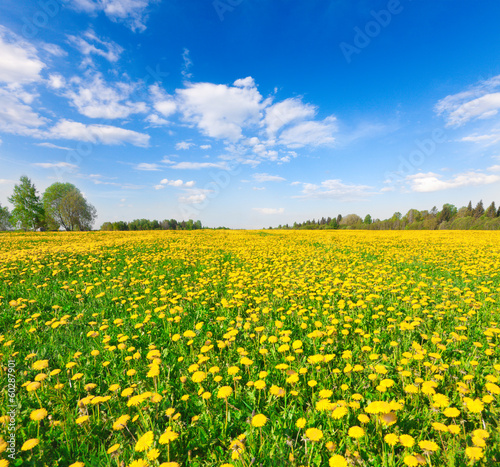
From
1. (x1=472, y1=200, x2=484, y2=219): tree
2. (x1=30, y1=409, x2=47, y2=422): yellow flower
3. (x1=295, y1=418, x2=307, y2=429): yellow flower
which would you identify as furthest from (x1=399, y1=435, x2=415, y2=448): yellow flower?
(x1=472, y1=200, x2=484, y2=219): tree

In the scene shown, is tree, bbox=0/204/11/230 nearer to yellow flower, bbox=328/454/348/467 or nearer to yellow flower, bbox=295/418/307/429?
yellow flower, bbox=295/418/307/429

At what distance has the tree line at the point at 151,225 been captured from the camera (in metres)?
60.1

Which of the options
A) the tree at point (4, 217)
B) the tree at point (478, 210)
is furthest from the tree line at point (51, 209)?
the tree at point (478, 210)

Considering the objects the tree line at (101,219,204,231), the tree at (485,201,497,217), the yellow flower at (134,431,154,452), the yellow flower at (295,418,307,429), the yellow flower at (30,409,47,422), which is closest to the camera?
the yellow flower at (134,431,154,452)

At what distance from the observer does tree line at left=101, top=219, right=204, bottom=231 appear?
2366 inches

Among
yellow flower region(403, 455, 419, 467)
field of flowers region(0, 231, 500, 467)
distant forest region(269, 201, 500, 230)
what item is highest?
distant forest region(269, 201, 500, 230)

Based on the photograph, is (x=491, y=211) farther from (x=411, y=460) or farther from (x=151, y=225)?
(x=151, y=225)

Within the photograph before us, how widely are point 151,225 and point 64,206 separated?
70.4 feet

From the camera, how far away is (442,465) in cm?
165

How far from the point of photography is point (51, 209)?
164ft

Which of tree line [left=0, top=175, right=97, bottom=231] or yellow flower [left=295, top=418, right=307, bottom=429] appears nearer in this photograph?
yellow flower [left=295, top=418, right=307, bottom=429]

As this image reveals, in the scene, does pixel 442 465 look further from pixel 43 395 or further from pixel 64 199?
pixel 64 199

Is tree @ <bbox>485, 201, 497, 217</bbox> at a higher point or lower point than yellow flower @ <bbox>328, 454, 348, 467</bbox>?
higher

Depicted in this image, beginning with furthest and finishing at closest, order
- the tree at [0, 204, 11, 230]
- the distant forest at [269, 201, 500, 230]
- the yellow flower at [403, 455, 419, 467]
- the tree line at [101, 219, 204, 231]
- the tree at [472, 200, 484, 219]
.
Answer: the tree at [472, 200, 484, 219], the tree at [0, 204, 11, 230], the tree line at [101, 219, 204, 231], the distant forest at [269, 201, 500, 230], the yellow flower at [403, 455, 419, 467]
